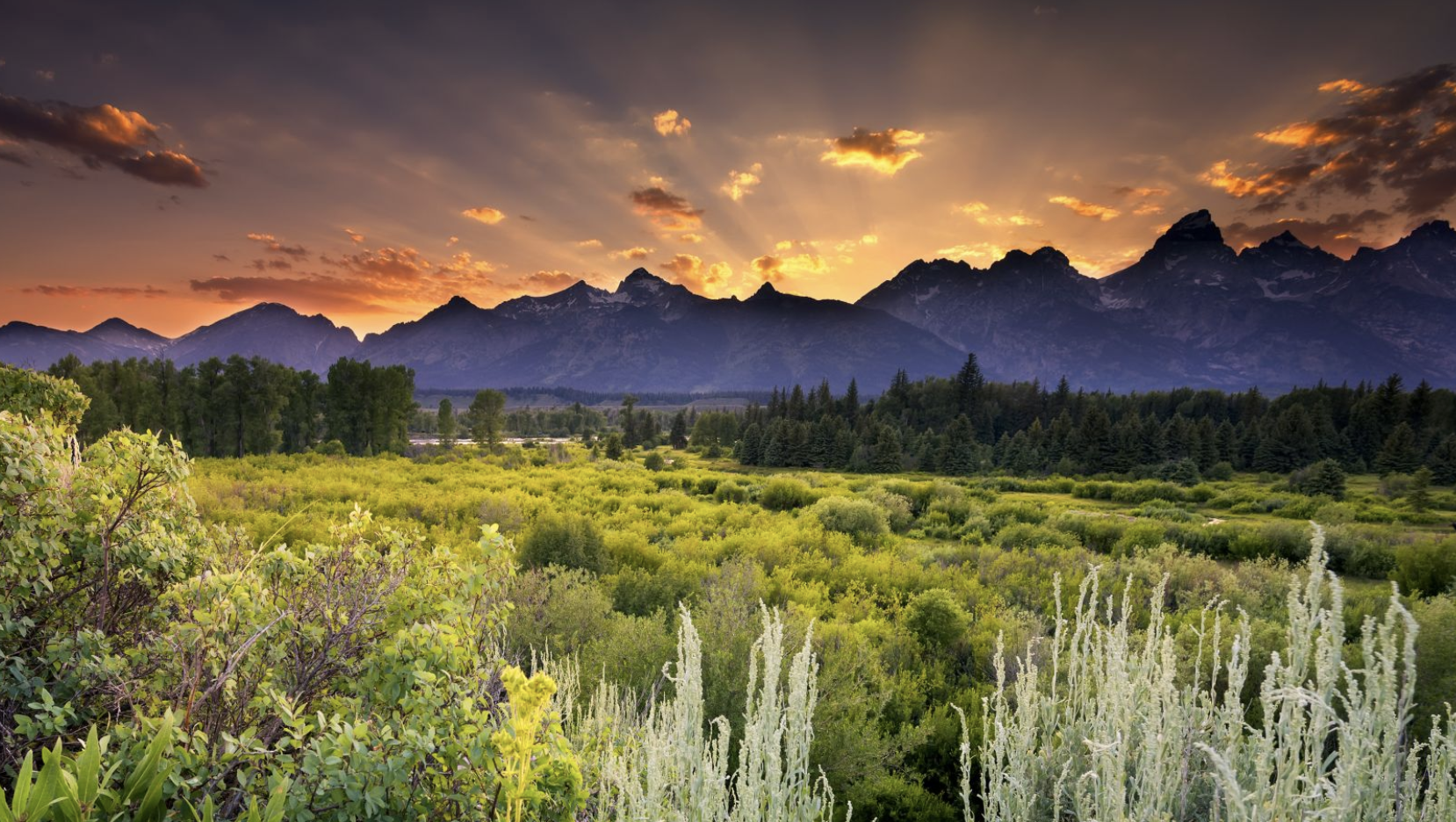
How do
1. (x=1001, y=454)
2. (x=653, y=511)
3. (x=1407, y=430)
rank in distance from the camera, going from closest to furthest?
(x=653, y=511) → (x=1407, y=430) → (x=1001, y=454)

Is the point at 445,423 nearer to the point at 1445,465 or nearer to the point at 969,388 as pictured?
the point at 969,388

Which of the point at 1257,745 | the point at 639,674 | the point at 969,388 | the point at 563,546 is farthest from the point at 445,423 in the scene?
the point at 1257,745

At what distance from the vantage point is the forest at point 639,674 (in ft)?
8.21

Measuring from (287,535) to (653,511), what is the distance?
1121 centimetres

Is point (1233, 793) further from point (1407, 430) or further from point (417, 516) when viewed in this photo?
point (1407, 430)

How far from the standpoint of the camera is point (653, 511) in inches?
863

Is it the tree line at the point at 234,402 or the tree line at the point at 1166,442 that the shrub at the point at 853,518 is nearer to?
the tree line at the point at 234,402

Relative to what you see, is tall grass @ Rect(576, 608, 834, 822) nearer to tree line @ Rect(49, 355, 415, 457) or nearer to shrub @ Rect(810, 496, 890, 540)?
shrub @ Rect(810, 496, 890, 540)

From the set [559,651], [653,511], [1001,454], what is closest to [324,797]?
[559,651]

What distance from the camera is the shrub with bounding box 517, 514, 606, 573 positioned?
13.2 meters

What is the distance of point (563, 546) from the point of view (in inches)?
533

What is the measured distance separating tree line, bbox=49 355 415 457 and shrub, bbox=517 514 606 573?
38.5 m

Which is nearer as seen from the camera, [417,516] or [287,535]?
[287,535]

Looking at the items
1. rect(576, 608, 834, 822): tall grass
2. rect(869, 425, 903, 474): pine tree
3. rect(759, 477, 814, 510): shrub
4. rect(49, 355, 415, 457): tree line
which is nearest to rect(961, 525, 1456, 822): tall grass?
rect(576, 608, 834, 822): tall grass
